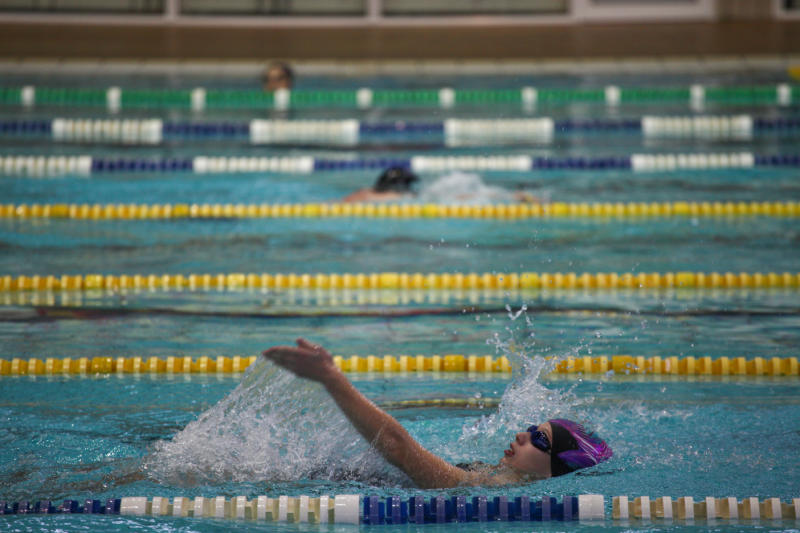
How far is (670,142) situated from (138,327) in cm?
505

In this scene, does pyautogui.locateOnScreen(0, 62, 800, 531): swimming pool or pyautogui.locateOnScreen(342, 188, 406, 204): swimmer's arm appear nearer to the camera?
pyautogui.locateOnScreen(0, 62, 800, 531): swimming pool

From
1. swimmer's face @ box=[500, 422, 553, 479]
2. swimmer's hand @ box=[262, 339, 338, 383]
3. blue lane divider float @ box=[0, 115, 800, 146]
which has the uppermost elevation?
blue lane divider float @ box=[0, 115, 800, 146]

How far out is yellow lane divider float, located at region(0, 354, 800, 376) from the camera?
4.21 meters

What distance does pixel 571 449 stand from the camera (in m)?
3.10

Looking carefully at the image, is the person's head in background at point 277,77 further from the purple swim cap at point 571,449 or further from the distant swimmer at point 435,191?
the purple swim cap at point 571,449

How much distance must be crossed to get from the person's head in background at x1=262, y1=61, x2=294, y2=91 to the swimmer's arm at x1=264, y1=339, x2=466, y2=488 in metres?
6.79

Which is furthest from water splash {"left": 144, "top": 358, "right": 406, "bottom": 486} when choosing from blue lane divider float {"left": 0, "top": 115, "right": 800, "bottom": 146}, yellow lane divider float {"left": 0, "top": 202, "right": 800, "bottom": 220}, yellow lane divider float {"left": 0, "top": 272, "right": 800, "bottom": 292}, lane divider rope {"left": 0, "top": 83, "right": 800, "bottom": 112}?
lane divider rope {"left": 0, "top": 83, "right": 800, "bottom": 112}

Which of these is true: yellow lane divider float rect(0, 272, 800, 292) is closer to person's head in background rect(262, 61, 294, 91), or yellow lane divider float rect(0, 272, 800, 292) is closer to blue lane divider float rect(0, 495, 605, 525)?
blue lane divider float rect(0, 495, 605, 525)

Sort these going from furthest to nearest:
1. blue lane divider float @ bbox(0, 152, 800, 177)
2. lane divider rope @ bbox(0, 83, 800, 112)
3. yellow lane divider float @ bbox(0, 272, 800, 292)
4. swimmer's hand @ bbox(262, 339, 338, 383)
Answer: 1. lane divider rope @ bbox(0, 83, 800, 112)
2. blue lane divider float @ bbox(0, 152, 800, 177)
3. yellow lane divider float @ bbox(0, 272, 800, 292)
4. swimmer's hand @ bbox(262, 339, 338, 383)

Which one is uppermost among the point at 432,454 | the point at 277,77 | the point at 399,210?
the point at 277,77

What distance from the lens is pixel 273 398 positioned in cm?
333

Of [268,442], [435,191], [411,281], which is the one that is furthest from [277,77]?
[268,442]

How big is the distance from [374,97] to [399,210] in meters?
3.37

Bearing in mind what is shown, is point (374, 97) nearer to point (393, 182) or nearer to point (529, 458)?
point (393, 182)
